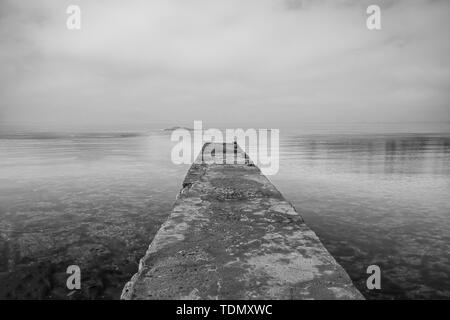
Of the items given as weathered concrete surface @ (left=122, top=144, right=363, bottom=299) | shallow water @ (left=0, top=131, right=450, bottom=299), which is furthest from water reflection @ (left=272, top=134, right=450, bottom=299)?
weathered concrete surface @ (left=122, top=144, right=363, bottom=299)

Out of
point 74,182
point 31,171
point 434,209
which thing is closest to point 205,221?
point 434,209

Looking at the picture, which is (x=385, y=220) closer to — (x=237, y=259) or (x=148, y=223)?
(x=237, y=259)

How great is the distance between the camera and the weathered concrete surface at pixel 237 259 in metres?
2.17

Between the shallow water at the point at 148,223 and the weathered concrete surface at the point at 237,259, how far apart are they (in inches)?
43.8

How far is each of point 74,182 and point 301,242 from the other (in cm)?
826

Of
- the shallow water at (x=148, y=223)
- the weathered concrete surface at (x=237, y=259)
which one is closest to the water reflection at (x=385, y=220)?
the shallow water at (x=148, y=223)

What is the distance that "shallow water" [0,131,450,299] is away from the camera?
3723 mm

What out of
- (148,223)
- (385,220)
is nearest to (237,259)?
(148,223)

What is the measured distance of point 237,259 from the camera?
2684mm

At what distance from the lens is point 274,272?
7.98ft

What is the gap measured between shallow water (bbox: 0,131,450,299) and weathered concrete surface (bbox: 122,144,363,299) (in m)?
1.11

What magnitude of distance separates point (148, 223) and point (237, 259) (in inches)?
139
